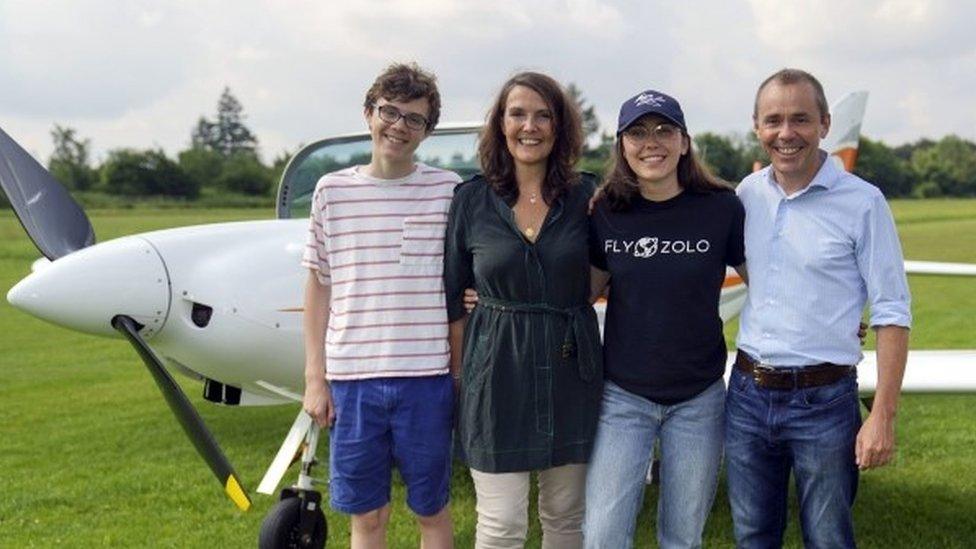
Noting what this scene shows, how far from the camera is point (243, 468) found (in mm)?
6047

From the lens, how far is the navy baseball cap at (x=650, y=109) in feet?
8.03

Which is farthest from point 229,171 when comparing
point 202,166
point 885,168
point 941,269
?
point 941,269

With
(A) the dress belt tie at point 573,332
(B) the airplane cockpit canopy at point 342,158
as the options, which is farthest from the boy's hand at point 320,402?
(B) the airplane cockpit canopy at point 342,158

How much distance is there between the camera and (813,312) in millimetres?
2408

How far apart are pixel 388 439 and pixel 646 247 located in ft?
2.85

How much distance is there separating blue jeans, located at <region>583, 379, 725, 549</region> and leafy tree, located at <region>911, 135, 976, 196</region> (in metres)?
74.2

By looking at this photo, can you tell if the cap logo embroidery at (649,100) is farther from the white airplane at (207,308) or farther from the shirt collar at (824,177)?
the white airplane at (207,308)

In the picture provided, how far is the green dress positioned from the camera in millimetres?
2449

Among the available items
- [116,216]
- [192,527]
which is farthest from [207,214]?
[192,527]

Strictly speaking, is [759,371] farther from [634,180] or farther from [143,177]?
[143,177]

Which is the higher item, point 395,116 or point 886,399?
point 395,116

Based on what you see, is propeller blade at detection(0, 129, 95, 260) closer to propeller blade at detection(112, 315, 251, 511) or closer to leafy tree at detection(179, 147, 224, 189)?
propeller blade at detection(112, 315, 251, 511)

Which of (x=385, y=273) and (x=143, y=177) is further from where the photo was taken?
(x=143, y=177)

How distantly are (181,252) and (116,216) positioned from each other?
41374mm
